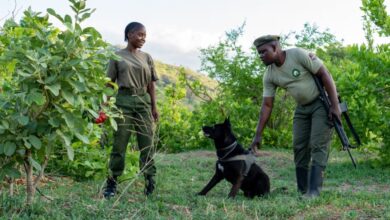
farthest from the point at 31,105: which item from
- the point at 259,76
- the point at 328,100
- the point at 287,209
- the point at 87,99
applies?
the point at 259,76

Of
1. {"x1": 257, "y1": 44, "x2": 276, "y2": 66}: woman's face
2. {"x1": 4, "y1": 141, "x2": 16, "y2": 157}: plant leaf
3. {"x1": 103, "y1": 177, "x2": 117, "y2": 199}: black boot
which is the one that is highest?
{"x1": 257, "y1": 44, "x2": 276, "y2": 66}: woman's face

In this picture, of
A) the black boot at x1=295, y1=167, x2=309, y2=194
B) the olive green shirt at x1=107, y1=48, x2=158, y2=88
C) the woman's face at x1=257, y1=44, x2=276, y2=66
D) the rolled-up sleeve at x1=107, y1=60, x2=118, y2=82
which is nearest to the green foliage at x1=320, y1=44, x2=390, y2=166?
the black boot at x1=295, y1=167, x2=309, y2=194

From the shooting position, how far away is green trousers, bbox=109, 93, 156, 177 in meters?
6.07

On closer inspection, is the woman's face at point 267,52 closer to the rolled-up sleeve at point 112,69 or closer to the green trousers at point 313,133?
the green trousers at point 313,133

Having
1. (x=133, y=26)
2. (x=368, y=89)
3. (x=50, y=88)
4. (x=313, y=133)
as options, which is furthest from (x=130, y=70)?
(x=368, y=89)

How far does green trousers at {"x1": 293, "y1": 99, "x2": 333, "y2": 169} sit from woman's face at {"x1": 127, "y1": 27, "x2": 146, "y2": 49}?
202cm

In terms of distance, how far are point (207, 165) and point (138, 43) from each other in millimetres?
4809

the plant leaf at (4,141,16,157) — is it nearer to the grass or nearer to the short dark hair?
the grass

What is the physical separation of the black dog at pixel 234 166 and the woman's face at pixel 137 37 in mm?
1357

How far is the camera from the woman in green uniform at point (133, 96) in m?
6.00

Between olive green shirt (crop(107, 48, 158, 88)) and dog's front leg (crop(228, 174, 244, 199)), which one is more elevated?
olive green shirt (crop(107, 48, 158, 88))

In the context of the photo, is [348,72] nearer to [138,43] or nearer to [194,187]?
[194,187]

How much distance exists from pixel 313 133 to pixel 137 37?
2.26 meters

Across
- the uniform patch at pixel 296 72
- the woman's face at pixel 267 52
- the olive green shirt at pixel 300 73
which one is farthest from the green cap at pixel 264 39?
the uniform patch at pixel 296 72
